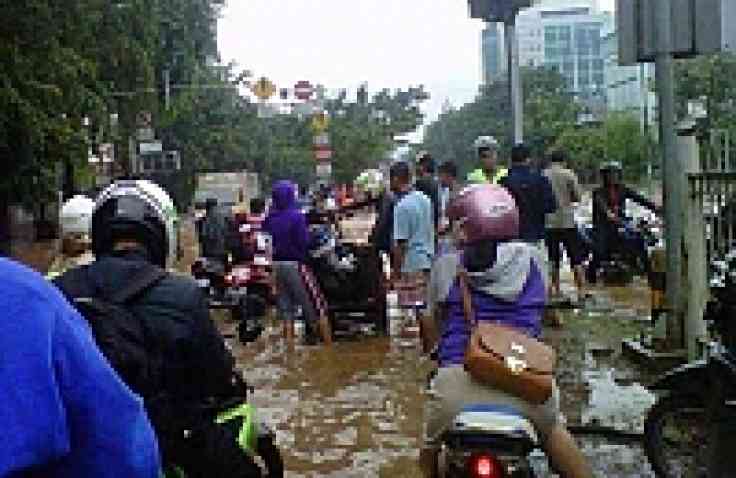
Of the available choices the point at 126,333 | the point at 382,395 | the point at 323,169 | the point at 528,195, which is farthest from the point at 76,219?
the point at 323,169

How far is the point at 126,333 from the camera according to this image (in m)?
2.64

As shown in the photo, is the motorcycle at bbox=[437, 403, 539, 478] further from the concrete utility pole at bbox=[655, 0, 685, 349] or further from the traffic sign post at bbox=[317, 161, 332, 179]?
the traffic sign post at bbox=[317, 161, 332, 179]

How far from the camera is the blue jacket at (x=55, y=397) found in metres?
1.58

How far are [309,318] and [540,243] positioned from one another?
7.50ft

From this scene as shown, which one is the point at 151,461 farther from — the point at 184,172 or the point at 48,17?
the point at 184,172

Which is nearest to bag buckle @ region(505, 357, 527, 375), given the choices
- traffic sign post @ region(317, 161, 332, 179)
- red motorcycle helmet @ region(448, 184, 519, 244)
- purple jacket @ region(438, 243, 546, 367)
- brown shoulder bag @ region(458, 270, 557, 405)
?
brown shoulder bag @ region(458, 270, 557, 405)

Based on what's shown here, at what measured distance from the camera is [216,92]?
60.5m

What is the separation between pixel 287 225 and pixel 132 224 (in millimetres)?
7411

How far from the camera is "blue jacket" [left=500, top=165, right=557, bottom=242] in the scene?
983 cm

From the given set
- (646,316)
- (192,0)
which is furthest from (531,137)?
(646,316)

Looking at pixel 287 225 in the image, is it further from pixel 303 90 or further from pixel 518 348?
pixel 303 90

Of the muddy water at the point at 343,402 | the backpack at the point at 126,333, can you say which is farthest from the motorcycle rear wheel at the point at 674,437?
the backpack at the point at 126,333

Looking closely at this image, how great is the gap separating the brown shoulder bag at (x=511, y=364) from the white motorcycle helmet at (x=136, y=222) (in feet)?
3.19

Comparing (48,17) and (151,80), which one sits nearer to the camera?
(48,17)
